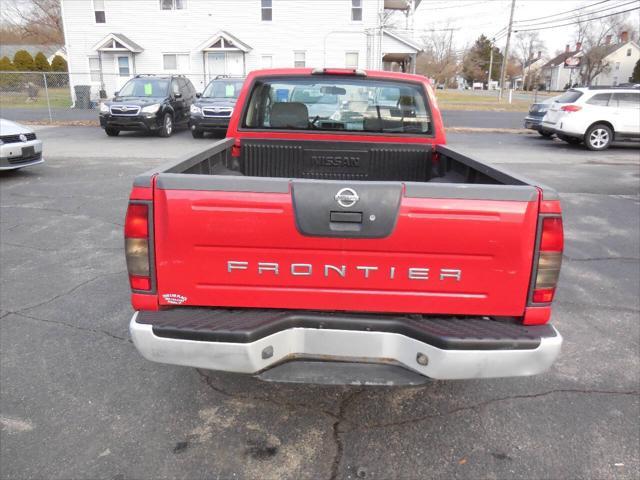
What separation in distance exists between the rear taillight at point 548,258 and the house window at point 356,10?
94.2 ft

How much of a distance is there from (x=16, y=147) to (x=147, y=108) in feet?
24.4

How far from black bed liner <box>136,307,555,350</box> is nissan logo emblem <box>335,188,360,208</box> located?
22.1 inches

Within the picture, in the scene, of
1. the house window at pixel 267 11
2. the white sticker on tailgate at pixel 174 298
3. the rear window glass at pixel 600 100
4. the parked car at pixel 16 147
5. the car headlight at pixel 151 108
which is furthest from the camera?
the house window at pixel 267 11

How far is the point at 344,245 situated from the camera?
7.98 ft

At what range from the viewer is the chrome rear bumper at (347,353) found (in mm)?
2365

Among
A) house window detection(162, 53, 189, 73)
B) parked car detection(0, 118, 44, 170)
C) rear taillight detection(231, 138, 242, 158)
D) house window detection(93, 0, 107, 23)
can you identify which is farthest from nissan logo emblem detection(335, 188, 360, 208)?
house window detection(93, 0, 107, 23)

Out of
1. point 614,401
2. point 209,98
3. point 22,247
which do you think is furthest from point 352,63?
point 614,401

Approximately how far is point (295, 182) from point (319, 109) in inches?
94.1

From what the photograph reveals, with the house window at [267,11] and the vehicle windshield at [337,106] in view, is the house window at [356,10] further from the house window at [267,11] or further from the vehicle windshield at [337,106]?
the vehicle windshield at [337,106]

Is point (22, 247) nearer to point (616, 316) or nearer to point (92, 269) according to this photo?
point (92, 269)

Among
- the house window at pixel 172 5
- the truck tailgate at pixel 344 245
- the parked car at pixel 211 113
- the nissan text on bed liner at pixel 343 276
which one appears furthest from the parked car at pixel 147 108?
the truck tailgate at pixel 344 245

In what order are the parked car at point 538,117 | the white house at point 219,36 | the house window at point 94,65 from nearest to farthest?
the parked car at point 538,117 < the white house at point 219,36 < the house window at point 94,65

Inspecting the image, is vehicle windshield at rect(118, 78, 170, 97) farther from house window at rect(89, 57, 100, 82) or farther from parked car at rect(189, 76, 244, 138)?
house window at rect(89, 57, 100, 82)

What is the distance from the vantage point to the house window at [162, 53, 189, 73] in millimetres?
29391
